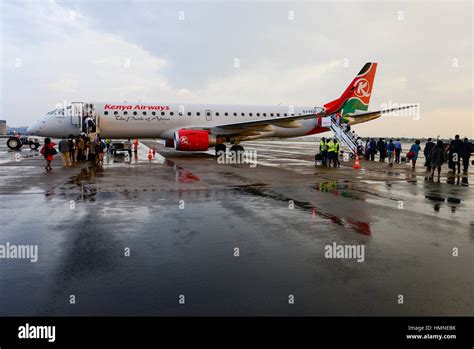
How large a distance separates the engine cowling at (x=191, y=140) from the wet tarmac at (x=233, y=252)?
45.2 ft

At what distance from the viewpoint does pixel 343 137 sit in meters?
28.0

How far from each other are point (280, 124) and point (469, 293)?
72.1 ft

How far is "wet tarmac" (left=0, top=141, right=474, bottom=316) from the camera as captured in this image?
3.82 metres

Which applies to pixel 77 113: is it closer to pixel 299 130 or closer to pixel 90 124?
pixel 90 124

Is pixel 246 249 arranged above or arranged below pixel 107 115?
below

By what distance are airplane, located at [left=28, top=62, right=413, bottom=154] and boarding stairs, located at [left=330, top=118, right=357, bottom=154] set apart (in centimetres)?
10

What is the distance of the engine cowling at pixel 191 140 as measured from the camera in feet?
80.1

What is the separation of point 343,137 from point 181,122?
12256 mm

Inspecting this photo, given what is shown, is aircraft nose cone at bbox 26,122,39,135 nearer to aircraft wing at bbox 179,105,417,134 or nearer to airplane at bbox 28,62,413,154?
airplane at bbox 28,62,413,154

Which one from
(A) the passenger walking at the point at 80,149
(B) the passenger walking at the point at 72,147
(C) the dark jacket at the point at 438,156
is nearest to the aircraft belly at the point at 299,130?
(A) the passenger walking at the point at 80,149

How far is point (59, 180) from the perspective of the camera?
1314 cm

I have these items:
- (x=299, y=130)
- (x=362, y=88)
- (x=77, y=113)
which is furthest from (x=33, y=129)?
(x=362, y=88)

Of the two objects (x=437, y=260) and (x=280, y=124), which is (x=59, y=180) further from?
(x=280, y=124)
